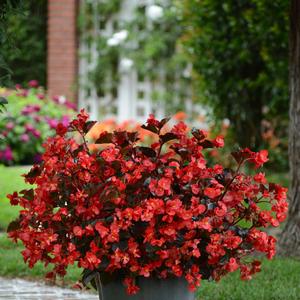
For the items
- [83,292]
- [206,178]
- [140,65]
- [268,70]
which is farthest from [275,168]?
[206,178]

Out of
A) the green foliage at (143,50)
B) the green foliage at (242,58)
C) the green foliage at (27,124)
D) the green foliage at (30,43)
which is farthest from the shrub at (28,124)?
the green foliage at (242,58)

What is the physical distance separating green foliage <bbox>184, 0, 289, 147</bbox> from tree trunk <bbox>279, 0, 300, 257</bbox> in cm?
311

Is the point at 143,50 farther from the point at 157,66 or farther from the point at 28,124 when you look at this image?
the point at 28,124

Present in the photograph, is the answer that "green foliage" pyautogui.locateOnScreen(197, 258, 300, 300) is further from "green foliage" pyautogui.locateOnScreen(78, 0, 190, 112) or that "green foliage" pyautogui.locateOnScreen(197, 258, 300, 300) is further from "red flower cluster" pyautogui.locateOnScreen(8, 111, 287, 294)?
"green foliage" pyautogui.locateOnScreen(78, 0, 190, 112)

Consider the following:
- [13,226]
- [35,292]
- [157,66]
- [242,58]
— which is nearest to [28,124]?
[157,66]

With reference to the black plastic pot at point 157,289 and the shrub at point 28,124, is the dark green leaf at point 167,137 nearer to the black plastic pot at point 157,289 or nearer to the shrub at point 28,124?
the black plastic pot at point 157,289

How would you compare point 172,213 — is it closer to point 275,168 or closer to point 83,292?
point 83,292

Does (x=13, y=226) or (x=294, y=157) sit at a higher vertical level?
(x=294, y=157)

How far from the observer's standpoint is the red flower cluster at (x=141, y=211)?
372 cm

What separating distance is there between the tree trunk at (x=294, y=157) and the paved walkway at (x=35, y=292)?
1689 mm

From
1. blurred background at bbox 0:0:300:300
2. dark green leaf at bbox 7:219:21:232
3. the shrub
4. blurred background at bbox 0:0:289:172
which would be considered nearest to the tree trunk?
blurred background at bbox 0:0:300:300

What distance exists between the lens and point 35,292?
5.30 metres

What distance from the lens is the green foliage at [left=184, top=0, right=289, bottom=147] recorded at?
377 inches

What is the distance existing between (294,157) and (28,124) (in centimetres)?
681
